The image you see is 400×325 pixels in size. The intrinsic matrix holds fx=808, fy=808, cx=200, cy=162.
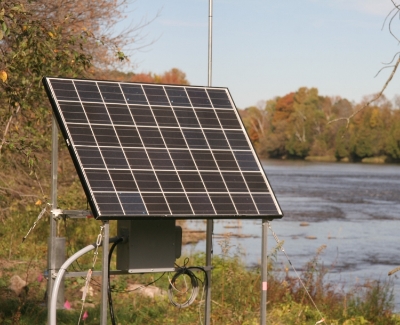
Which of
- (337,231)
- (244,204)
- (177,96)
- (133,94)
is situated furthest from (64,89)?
(337,231)

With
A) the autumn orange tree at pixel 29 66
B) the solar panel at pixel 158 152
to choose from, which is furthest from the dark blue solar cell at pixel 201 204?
the autumn orange tree at pixel 29 66

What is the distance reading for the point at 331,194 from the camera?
4812cm

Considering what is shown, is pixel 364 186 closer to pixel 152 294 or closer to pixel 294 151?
pixel 152 294

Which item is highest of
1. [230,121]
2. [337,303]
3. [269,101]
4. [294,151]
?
[269,101]

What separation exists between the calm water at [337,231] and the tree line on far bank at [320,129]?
37156mm

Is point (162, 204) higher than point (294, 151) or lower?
lower

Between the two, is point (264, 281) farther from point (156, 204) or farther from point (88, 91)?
point (88, 91)

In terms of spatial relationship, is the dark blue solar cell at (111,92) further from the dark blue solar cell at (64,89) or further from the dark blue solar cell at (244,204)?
the dark blue solar cell at (244,204)

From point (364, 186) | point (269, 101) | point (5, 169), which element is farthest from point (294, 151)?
point (5, 169)

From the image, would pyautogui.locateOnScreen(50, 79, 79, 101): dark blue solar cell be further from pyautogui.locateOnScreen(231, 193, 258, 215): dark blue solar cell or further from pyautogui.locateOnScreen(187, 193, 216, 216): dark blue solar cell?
pyautogui.locateOnScreen(231, 193, 258, 215): dark blue solar cell

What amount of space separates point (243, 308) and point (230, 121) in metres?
3.73

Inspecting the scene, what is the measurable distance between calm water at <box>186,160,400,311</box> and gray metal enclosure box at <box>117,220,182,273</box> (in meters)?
5.93

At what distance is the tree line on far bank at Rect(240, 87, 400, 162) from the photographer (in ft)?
309

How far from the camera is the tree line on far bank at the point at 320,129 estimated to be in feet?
309
